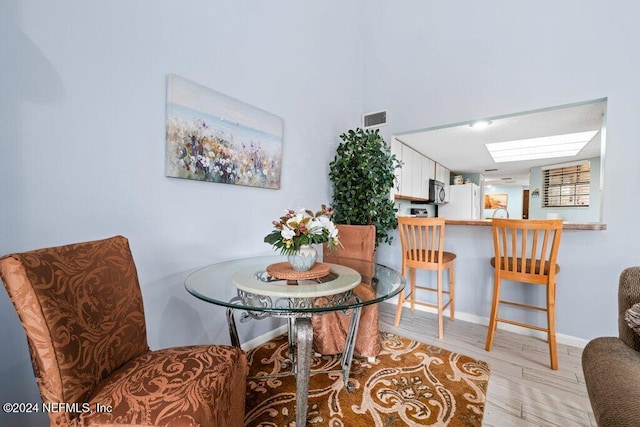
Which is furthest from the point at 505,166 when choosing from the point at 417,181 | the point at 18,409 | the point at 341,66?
the point at 18,409

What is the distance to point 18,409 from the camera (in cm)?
111

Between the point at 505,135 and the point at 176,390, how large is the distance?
363 centimetres

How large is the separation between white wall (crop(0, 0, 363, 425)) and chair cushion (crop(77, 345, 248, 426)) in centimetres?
62

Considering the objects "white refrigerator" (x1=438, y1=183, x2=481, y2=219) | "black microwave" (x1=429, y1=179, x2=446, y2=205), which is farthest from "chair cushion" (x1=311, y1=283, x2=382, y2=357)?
"white refrigerator" (x1=438, y1=183, x2=481, y2=219)

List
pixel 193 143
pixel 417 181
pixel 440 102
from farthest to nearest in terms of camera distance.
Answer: pixel 417 181 → pixel 440 102 → pixel 193 143

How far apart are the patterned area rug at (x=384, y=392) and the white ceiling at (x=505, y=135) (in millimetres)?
2145

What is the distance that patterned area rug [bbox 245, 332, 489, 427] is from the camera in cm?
141

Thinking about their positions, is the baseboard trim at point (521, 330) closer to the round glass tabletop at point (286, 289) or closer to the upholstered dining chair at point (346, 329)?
the upholstered dining chair at point (346, 329)

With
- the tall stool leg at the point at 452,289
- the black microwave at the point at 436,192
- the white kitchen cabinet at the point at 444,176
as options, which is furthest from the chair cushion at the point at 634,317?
the white kitchen cabinet at the point at 444,176

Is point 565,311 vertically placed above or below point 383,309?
above

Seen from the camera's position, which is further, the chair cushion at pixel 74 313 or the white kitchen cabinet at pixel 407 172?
the white kitchen cabinet at pixel 407 172

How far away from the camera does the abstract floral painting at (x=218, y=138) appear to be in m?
1.60

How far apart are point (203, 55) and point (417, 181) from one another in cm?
328

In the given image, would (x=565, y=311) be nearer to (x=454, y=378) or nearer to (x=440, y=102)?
(x=454, y=378)
